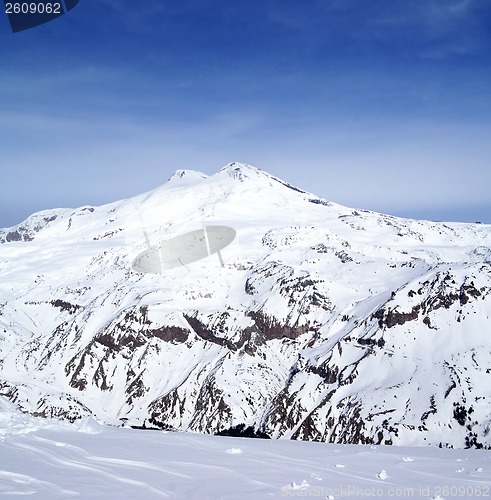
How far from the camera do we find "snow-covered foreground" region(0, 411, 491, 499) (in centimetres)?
1023

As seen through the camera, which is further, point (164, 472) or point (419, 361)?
point (419, 361)

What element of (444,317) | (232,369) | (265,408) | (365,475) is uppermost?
(444,317)

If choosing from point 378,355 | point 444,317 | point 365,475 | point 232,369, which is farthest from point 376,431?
point 365,475

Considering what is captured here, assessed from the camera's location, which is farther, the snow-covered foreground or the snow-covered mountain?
the snow-covered mountain

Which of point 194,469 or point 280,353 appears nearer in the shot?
point 194,469

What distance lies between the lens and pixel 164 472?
1169 cm

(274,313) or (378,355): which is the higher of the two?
(274,313)

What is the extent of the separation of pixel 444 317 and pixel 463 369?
1737 cm

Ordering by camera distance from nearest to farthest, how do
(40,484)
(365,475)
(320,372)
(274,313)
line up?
(40,484), (365,475), (320,372), (274,313)

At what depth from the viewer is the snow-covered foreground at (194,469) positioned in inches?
403

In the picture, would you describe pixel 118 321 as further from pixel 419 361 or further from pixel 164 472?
pixel 164 472

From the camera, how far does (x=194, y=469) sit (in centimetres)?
1219

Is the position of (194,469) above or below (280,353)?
above

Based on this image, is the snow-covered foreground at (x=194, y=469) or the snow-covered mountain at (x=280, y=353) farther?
the snow-covered mountain at (x=280, y=353)
